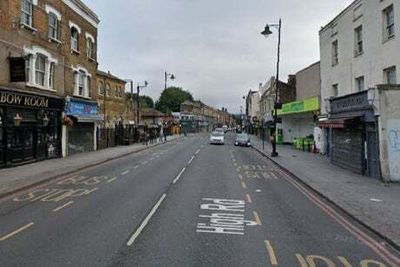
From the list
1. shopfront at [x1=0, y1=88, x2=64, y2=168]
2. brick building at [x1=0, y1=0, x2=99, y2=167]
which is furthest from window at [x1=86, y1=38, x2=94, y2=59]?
shopfront at [x1=0, y1=88, x2=64, y2=168]

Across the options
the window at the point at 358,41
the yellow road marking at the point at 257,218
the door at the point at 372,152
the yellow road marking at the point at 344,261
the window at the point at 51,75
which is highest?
the window at the point at 358,41

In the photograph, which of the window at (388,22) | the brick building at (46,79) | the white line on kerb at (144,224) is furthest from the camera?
the brick building at (46,79)

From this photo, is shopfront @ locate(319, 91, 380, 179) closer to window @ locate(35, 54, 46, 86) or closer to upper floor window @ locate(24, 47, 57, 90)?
upper floor window @ locate(24, 47, 57, 90)

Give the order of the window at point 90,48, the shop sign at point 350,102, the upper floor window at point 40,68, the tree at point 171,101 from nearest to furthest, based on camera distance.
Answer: the shop sign at point 350,102 < the upper floor window at point 40,68 < the window at point 90,48 < the tree at point 171,101

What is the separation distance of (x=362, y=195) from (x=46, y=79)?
20.6 m

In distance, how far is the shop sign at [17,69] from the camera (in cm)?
2273

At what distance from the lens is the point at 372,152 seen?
65.1ft

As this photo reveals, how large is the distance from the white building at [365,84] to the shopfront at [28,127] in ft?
54.8

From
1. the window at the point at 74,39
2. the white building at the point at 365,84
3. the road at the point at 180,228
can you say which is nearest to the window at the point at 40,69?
the window at the point at 74,39

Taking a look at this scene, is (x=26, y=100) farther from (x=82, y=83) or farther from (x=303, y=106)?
(x=303, y=106)

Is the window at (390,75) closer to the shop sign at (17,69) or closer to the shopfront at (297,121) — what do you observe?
the shopfront at (297,121)

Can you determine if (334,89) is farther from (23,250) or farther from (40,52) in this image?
(23,250)

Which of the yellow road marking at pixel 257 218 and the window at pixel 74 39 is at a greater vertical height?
the window at pixel 74 39

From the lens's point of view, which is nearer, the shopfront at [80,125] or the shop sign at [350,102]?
the shop sign at [350,102]
